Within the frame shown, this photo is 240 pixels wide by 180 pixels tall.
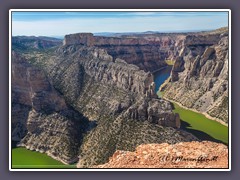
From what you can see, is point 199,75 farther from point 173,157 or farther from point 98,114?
point 173,157

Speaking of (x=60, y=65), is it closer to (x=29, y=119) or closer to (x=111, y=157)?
(x=29, y=119)

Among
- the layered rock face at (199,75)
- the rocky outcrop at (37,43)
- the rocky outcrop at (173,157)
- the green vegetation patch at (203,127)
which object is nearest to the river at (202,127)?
the green vegetation patch at (203,127)

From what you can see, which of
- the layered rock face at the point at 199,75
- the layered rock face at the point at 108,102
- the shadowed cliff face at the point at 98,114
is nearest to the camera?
the layered rock face at the point at 108,102

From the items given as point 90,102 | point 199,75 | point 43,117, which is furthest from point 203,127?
point 199,75

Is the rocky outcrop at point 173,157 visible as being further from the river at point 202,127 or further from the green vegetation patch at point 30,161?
the green vegetation patch at point 30,161
